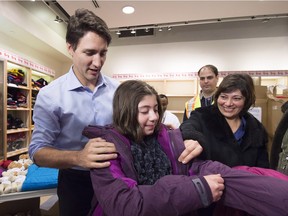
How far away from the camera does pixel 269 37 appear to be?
5.32m

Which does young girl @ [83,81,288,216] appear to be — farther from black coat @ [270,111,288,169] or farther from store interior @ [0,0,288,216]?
store interior @ [0,0,288,216]

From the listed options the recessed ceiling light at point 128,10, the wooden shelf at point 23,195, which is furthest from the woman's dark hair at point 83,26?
the recessed ceiling light at point 128,10

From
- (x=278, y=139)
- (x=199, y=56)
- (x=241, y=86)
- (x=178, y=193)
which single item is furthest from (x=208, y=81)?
(x=199, y=56)

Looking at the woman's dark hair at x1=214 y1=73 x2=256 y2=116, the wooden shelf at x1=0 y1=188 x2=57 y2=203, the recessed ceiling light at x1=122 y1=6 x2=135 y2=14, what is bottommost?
the wooden shelf at x1=0 y1=188 x2=57 y2=203

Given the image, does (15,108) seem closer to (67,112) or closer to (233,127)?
(67,112)

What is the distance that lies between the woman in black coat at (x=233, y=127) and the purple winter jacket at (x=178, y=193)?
571 mm

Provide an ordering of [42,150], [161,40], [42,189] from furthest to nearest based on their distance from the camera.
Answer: [161,40] → [42,189] → [42,150]

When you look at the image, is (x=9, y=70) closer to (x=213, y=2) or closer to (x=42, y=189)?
(x=42, y=189)

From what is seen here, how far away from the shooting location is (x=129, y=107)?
0.94 m

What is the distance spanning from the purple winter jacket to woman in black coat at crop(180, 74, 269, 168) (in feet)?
1.87

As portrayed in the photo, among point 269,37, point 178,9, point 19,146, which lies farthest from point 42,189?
point 269,37

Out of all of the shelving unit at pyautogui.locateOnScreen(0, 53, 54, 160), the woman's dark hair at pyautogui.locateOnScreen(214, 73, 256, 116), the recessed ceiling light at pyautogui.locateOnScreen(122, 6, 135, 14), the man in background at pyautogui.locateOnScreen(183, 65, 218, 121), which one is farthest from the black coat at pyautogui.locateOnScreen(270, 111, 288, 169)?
the shelving unit at pyautogui.locateOnScreen(0, 53, 54, 160)

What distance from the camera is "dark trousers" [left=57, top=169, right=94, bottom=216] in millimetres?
1126

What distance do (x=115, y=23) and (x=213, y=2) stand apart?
6.58 feet
